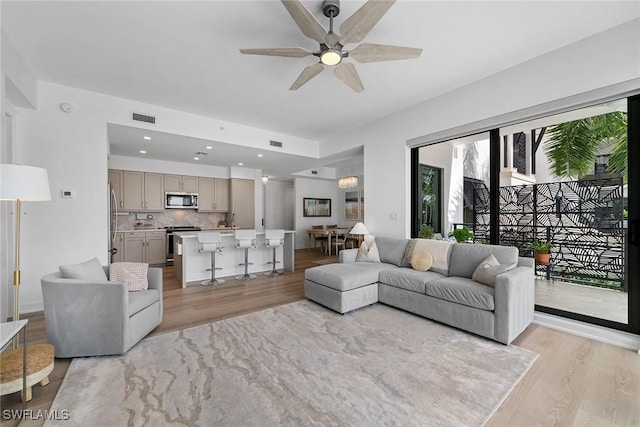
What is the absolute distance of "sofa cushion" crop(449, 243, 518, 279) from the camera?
3031 mm

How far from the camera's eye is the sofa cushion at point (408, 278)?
10.5 ft

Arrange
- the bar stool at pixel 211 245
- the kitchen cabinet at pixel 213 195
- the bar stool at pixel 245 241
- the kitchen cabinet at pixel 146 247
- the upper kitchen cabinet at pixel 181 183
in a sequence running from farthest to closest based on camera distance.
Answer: the kitchen cabinet at pixel 213 195 < the upper kitchen cabinet at pixel 181 183 < the kitchen cabinet at pixel 146 247 < the bar stool at pixel 245 241 < the bar stool at pixel 211 245

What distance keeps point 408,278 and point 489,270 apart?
868 mm

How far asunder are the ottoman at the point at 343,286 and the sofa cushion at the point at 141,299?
6.02ft

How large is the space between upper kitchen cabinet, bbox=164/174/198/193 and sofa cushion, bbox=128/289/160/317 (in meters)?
4.56

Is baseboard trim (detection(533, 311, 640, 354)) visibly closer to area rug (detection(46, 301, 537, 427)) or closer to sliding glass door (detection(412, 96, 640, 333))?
sliding glass door (detection(412, 96, 640, 333))

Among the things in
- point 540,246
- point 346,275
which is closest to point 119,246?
point 346,275

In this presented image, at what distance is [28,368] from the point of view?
1.79 meters

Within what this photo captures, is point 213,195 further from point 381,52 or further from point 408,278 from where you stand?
point 381,52

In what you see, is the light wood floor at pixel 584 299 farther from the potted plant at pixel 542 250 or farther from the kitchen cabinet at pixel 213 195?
the kitchen cabinet at pixel 213 195

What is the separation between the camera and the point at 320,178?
371 inches

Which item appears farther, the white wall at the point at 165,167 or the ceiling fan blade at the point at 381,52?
the white wall at the point at 165,167

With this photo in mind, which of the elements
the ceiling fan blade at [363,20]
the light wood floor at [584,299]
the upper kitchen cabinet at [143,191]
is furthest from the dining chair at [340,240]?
the ceiling fan blade at [363,20]

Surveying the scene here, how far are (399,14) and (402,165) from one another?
2.46 m
